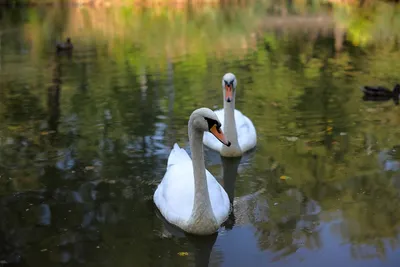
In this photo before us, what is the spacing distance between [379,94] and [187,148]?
4.87 metres

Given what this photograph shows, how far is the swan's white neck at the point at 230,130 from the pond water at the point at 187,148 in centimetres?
21

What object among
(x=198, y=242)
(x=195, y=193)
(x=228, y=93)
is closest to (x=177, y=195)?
(x=195, y=193)

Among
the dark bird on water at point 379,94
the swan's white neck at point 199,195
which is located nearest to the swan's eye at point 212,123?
the swan's white neck at point 199,195

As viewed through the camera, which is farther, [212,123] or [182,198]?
[182,198]

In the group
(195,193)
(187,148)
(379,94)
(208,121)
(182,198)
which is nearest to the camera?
(208,121)

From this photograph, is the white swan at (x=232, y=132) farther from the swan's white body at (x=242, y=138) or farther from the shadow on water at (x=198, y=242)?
the shadow on water at (x=198, y=242)

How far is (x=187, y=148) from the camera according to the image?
8.29 m

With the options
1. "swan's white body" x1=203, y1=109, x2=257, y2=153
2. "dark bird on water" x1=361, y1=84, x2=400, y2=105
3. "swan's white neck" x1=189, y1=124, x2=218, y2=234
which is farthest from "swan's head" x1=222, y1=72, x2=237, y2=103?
"dark bird on water" x1=361, y1=84, x2=400, y2=105

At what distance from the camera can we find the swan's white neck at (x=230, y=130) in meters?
7.56

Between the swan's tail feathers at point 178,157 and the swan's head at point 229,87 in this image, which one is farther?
the swan's head at point 229,87

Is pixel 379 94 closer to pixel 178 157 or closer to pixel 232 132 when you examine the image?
pixel 232 132

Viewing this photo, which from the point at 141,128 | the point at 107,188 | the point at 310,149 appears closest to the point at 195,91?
the point at 141,128

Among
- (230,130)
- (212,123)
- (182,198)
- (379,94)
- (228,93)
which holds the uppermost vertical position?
(212,123)

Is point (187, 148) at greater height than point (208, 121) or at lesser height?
lesser
